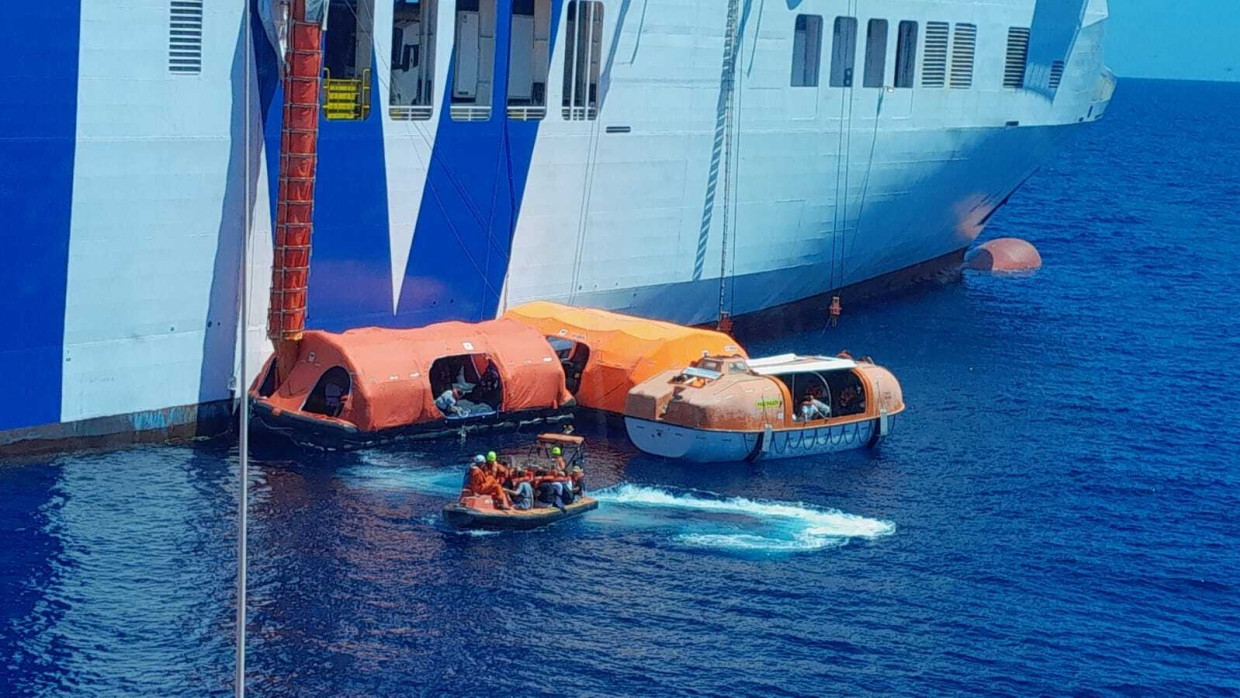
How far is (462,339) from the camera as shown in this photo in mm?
43188

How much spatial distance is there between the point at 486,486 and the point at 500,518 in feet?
2.60

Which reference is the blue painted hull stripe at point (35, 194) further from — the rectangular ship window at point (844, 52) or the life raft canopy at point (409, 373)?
the rectangular ship window at point (844, 52)

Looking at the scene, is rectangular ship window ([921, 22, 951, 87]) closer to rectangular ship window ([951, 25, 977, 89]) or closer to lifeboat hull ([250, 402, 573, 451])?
rectangular ship window ([951, 25, 977, 89])

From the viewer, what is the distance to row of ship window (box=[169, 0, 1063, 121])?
4222cm

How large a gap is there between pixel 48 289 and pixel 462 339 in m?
10.6

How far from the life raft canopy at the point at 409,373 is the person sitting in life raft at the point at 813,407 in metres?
6.25

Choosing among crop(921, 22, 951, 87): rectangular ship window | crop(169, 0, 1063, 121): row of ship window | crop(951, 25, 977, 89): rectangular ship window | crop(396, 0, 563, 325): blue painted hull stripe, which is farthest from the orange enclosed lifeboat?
crop(951, 25, 977, 89): rectangular ship window

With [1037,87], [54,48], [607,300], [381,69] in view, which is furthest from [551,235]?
[1037,87]

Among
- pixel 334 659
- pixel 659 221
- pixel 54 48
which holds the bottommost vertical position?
pixel 334 659

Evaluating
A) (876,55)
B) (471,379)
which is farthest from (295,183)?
(876,55)

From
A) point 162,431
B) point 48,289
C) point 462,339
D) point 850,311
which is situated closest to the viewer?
point 48,289

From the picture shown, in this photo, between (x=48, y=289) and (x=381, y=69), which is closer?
(x=48, y=289)

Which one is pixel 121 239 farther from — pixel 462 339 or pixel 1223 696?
pixel 1223 696

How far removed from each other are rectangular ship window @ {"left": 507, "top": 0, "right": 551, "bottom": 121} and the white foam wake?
13.4m
